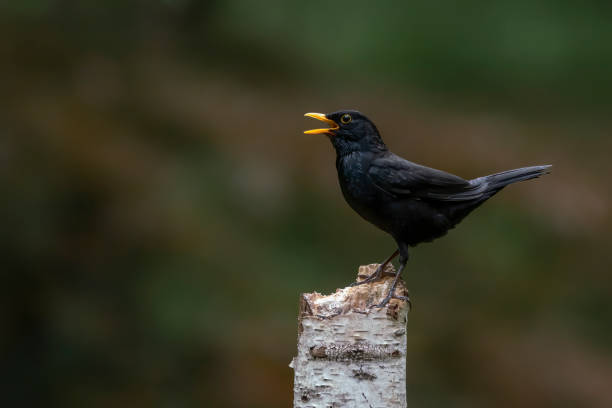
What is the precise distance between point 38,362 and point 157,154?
9.05ft

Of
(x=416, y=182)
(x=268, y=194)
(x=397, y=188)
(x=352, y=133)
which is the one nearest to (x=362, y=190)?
(x=397, y=188)

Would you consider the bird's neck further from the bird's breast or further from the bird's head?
the bird's breast

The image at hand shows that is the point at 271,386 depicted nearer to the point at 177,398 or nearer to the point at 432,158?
the point at 177,398

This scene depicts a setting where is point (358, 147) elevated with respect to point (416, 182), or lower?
elevated

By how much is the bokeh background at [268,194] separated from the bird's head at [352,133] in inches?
115

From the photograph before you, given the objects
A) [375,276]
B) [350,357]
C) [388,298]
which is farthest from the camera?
[375,276]

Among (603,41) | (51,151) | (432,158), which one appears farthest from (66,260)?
(603,41)

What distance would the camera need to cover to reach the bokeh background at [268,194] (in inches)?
264

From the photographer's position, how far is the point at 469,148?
974 cm

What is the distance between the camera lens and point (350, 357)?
10.8 ft

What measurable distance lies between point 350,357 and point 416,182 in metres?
1.40

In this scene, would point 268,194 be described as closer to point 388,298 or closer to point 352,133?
point 352,133

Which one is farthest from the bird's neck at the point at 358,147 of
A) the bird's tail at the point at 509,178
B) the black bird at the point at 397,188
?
the bird's tail at the point at 509,178

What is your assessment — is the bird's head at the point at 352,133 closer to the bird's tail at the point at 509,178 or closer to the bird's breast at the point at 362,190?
the bird's breast at the point at 362,190
